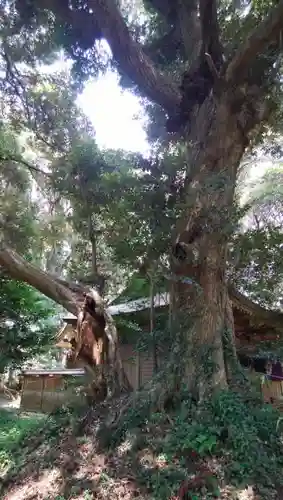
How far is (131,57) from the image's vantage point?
714cm

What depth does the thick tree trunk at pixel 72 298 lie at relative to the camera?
5.61 meters

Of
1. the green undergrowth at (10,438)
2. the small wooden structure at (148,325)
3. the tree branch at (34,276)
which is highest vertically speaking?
the tree branch at (34,276)

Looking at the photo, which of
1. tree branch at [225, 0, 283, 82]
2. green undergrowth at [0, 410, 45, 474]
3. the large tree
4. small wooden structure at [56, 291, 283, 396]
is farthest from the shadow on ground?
tree branch at [225, 0, 283, 82]

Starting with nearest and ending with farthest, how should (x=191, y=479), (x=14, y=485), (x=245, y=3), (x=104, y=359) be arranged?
1. (x=191, y=479)
2. (x=14, y=485)
3. (x=104, y=359)
4. (x=245, y=3)

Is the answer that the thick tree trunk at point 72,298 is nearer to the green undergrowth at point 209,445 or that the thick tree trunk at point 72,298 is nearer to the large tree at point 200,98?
the large tree at point 200,98

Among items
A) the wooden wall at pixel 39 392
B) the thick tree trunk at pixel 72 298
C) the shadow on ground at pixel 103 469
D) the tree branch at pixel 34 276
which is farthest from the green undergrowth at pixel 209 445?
the wooden wall at pixel 39 392

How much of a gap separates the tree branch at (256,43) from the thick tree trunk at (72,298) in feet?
14.6

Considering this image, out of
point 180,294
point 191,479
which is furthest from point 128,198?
point 191,479

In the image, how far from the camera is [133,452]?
13.8 ft

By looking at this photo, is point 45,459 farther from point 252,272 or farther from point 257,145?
point 257,145

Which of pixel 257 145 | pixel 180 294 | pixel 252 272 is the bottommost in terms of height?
pixel 180 294

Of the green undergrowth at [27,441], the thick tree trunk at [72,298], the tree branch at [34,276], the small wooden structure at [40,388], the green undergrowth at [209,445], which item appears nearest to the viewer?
the green undergrowth at [209,445]

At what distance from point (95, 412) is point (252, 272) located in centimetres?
341

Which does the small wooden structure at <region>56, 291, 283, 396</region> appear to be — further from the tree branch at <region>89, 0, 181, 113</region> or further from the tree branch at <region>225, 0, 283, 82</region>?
the tree branch at <region>89, 0, 181, 113</region>
